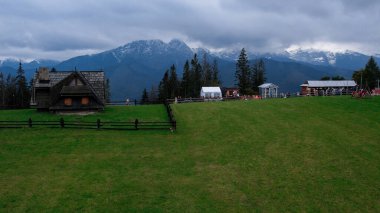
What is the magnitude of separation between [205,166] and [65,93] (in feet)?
84.9

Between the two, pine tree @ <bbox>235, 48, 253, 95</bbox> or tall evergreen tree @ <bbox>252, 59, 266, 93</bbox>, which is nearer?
pine tree @ <bbox>235, 48, 253, 95</bbox>

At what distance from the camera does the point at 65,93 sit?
44.9 m

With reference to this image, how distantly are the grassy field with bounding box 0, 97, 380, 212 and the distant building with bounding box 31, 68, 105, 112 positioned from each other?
4343mm

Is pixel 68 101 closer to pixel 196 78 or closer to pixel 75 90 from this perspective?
pixel 75 90

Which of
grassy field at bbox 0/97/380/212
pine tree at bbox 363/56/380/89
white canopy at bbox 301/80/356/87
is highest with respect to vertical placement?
Result: pine tree at bbox 363/56/380/89

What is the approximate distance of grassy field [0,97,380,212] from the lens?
1994 centimetres

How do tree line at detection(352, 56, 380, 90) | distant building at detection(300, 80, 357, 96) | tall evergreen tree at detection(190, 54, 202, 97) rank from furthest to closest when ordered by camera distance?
tall evergreen tree at detection(190, 54, 202, 97) → tree line at detection(352, 56, 380, 90) → distant building at detection(300, 80, 357, 96)

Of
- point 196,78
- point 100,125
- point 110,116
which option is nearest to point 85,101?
point 110,116

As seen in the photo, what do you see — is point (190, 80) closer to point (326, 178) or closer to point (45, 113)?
point (45, 113)

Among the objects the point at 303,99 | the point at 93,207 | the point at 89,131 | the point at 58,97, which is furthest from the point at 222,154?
the point at 303,99

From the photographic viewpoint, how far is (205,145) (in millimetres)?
31812

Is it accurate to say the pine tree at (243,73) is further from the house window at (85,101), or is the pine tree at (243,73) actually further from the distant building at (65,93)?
the house window at (85,101)

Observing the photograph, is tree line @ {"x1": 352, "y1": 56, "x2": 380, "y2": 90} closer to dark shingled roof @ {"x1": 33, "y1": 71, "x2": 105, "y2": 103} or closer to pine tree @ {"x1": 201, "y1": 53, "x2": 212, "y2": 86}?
pine tree @ {"x1": 201, "y1": 53, "x2": 212, "y2": 86}

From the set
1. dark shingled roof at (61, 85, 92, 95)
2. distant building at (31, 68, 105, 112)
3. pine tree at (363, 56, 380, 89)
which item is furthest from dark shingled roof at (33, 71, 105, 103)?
pine tree at (363, 56, 380, 89)
